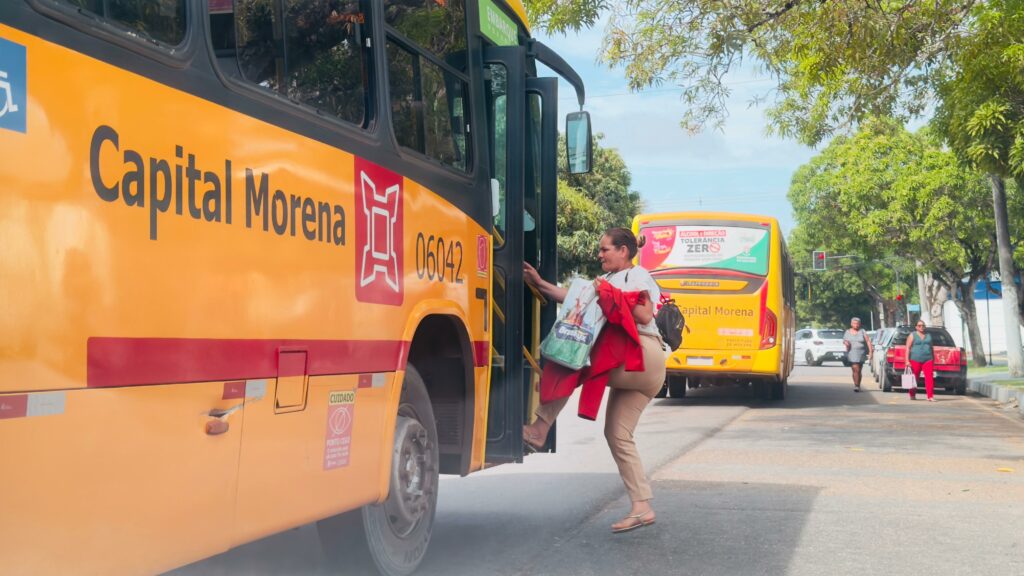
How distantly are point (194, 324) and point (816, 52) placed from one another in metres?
12.6

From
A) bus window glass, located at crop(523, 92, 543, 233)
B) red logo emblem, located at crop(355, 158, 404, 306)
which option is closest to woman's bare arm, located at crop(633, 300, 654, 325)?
bus window glass, located at crop(523, 92, 543, 233)

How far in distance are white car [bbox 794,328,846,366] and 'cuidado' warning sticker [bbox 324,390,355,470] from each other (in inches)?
1840

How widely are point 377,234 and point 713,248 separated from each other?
1532 cm

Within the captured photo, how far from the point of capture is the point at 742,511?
8.05 m

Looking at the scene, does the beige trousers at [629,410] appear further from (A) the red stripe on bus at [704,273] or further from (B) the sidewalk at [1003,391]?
(B) the sidewalk at [1003,391]

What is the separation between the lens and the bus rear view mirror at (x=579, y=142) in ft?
24.7

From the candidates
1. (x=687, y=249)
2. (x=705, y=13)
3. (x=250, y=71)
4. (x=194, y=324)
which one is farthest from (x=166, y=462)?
(x=687, y=249)

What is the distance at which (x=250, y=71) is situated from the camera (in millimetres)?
4043

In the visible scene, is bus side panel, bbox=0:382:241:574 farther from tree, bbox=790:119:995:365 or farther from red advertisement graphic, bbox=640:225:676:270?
tree, bbox=790:119:995:365

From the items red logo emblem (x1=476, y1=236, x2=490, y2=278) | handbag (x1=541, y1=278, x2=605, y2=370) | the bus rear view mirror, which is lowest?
handbag (x1=541, y1=278, x2=605, y2=370)

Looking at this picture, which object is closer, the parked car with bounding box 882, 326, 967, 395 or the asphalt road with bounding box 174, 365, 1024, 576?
the asphalt road with bounding box 174, 365, 1024, 576

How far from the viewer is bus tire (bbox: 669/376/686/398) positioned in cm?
2152

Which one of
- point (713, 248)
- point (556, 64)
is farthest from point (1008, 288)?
point (556, 64)

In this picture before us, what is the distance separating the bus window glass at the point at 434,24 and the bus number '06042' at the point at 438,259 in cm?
96
